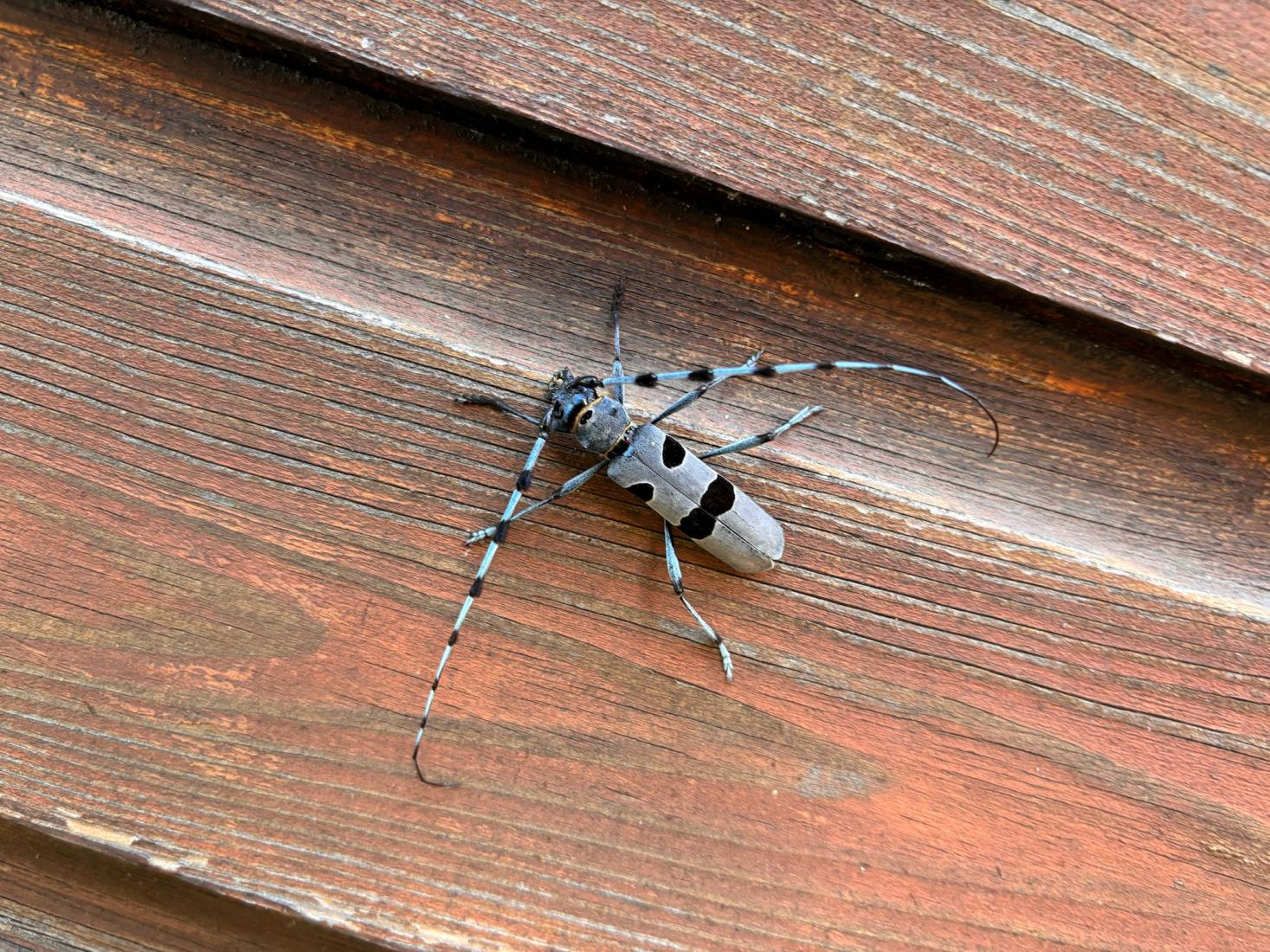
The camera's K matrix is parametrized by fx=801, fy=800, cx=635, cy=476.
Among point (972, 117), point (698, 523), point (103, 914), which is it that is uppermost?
point (972, 117)

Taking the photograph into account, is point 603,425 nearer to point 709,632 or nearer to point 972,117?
point 709,632

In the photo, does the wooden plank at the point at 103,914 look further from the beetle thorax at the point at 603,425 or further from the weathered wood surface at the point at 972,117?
the weathered wood surface at the point at 972,117

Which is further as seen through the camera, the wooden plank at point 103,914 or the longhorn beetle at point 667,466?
the longhorn beetle at point 667,466

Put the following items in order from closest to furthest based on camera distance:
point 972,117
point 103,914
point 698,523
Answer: point 103,914 → point 972,117 → point 698,523

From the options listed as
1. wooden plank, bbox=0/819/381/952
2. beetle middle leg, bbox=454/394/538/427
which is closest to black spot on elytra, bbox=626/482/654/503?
beetle middle leg, bbox=454/394/538/427

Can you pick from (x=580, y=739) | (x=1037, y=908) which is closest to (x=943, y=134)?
(x=580, y=739)

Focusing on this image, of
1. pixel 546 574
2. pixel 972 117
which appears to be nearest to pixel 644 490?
pixel 546 574

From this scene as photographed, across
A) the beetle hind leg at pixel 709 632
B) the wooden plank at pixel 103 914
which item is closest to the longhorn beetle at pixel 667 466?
the beetle hind leg at pixel 709 632
